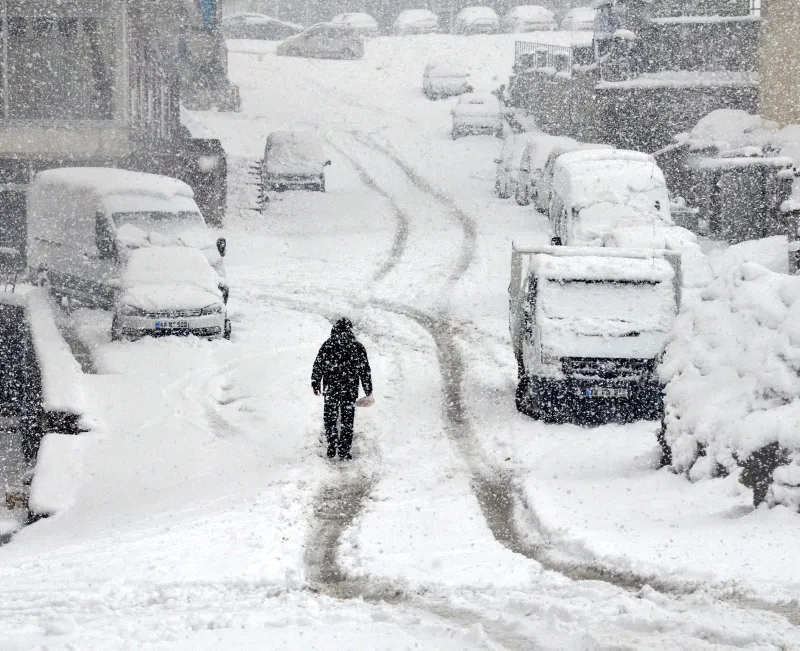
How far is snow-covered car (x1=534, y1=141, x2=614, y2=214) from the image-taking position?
26141 mm

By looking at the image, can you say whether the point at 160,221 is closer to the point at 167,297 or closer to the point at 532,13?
the point at 167,297

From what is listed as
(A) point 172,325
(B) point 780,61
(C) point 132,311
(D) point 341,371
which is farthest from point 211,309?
(B) point 780,61

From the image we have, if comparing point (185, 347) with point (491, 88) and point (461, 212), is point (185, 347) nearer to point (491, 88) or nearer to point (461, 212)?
point (461, 212)

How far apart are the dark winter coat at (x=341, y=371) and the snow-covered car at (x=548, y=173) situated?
1486cm

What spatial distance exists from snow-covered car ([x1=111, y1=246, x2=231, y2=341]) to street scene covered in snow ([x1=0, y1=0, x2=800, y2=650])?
5 cm

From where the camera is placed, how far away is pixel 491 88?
49500 millimetres

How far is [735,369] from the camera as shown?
9883 mm

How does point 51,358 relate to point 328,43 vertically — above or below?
below

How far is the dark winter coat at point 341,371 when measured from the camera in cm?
1183

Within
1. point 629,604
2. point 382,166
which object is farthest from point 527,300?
point 382,166

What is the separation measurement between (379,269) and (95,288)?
6446 millimetres

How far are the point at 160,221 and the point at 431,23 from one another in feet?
145

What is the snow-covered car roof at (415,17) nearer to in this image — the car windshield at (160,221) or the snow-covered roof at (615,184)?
the snow-covered roof at (615,184)

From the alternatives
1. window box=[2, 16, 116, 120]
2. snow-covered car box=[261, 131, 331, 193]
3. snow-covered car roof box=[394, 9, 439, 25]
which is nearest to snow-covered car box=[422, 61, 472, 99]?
snow-covered car roof box=[394, 9, 439, 25]
